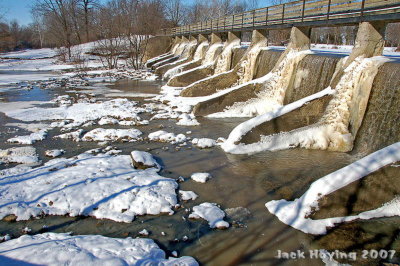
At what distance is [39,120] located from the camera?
11.7 meters

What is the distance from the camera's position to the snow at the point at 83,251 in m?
3.83

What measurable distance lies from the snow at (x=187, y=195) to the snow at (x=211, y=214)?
1.14ft

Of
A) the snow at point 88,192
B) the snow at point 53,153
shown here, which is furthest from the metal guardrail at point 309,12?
the snow at point 53,153

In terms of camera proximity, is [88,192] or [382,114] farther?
[382,114]

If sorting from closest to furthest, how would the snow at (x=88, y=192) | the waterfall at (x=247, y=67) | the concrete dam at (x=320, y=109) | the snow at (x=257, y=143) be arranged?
the concrete dam at (x=320, y=109) → the snow at (x=88, y=192) → the snow at (x=257, y=143) → the waterfall at (x=247, y=67)

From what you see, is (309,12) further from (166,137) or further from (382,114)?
(166,137)

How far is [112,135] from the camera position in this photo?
9.63 metres

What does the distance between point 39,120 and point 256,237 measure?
413 inches

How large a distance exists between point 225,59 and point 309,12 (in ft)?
24.1

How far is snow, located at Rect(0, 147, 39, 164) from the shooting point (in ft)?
24.6

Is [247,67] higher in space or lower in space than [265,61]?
lower

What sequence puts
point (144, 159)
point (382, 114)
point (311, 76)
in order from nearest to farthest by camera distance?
point (382, 114) < point (144, 159) < point (311, 76)

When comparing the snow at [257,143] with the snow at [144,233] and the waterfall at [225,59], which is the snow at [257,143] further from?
the waterfall at [225,59]

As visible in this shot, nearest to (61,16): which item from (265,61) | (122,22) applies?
(122,22)
